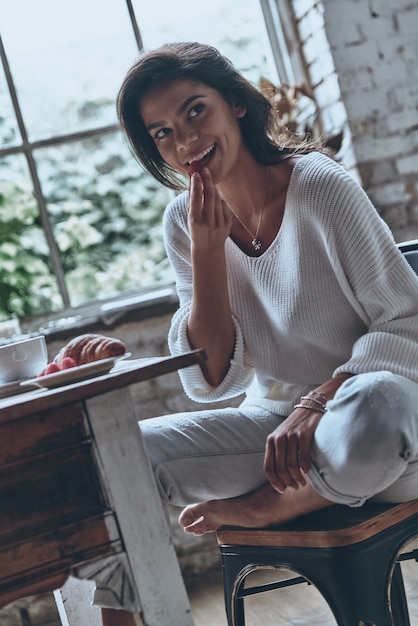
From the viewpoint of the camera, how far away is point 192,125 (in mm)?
1832

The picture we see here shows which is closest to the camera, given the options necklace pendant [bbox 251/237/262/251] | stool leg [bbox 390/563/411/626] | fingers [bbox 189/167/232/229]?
stool leg [bbox 390/563/411/626]

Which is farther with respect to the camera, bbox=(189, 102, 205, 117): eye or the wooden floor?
the wooden floor

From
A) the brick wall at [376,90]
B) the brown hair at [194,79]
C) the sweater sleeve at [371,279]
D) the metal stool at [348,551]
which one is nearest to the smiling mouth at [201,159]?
the brown hair at [194,79]

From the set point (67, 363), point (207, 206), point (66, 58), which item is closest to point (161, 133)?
point (207, 206)

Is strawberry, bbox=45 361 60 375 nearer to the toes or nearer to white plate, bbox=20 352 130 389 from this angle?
white plate, bbox=20 352 130 389

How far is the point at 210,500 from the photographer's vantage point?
5.40 ft

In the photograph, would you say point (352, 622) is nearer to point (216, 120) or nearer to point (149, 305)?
point (216, 120)

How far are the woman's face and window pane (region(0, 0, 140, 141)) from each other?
1179 mm

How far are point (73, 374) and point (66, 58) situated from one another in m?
2.00

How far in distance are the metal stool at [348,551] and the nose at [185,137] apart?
2.51ft

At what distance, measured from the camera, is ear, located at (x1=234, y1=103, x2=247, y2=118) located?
6.41 ft

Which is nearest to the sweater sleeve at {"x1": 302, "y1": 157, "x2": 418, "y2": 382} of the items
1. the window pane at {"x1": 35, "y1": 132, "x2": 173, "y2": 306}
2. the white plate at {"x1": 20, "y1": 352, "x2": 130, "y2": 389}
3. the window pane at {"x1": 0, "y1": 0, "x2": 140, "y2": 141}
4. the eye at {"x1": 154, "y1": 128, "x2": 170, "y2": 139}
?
the eye at {"x1": 154, "y1": 128, "x2": 170, "y2": 139}

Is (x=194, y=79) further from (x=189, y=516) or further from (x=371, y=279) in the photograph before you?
(x=189, y=516)

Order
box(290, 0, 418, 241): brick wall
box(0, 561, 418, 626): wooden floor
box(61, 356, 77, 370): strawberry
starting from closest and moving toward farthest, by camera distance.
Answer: box(61, 356, 77, 370): strawberry
box(0, 561, 418, 626): wooden floor
box(290, 0, 418, 241): brick wall
